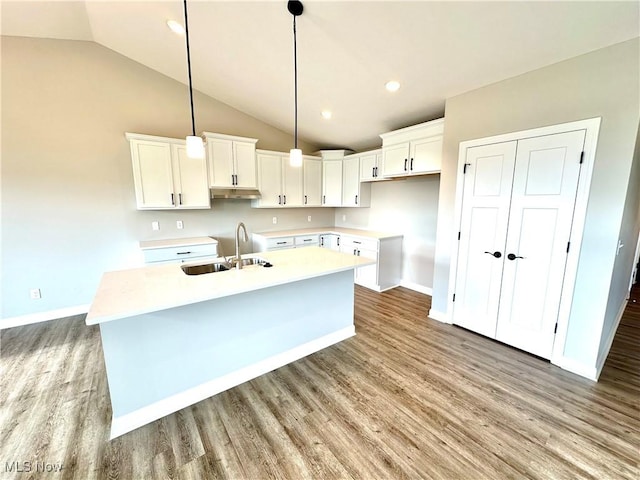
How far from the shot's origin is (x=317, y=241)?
16.0 feet

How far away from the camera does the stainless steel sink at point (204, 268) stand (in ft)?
7.54

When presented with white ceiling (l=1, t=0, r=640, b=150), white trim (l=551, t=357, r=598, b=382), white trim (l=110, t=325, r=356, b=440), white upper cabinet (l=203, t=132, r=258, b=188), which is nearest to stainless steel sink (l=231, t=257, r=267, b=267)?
white trim (l=110, t=325, r=356, b=440)

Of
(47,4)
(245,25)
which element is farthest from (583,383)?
(47,4)

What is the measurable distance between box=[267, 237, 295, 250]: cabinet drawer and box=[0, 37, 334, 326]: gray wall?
148 centimetres

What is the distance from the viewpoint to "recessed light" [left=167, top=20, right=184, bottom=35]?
99.6 inches

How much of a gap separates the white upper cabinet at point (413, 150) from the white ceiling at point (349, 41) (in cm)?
22

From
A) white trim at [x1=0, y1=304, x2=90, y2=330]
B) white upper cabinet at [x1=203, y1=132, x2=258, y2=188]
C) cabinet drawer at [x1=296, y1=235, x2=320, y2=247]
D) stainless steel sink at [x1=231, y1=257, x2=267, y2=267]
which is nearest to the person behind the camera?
stainless steel sink at [x1=231, y1=257, x2=267, y2=267]

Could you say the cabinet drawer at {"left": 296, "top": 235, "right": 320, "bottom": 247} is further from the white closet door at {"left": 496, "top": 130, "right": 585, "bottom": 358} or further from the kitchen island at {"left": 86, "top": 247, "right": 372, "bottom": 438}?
the white closet door at {"left": 496, "top": 130, "right": 585, "bottom": 358}

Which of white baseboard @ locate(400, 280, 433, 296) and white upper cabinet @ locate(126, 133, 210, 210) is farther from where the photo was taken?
white baseboard @ locate(400, 280, 433, 296)

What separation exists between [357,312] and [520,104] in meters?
2.84

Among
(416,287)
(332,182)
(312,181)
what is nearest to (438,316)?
(416,287)

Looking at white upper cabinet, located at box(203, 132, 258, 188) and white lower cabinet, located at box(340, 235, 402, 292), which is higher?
Answer: white upper cabinet, located at box(203, 132, 258, 188)

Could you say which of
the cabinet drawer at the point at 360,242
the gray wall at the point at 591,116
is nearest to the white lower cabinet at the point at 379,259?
the cabinet drawer at the point at 360,242
